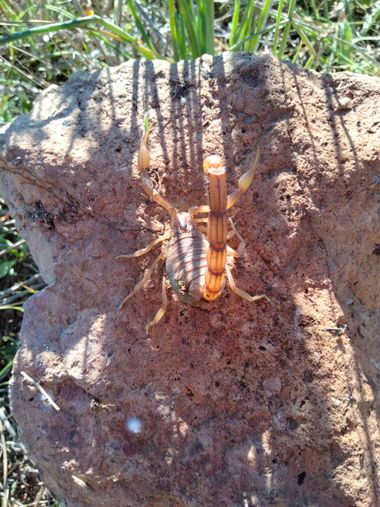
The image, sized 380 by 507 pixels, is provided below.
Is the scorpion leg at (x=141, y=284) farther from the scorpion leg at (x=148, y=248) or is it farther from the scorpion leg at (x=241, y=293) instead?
the scorpion leg at (x=241, y=293)

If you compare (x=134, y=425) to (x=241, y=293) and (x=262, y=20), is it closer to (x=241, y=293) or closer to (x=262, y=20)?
(x=241, y=293)

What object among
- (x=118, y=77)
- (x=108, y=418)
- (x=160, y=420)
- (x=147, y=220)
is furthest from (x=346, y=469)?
(x=118, y=77)

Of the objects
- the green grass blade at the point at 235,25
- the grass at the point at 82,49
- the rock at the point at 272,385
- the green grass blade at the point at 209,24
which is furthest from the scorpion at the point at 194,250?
the grass at the point at 82,49

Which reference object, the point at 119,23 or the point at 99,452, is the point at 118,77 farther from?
the point at 99,452

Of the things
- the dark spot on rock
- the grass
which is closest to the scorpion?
the dark spot on rock

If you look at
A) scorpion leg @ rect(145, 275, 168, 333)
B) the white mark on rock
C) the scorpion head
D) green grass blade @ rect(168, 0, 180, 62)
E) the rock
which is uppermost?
green grass blade @ rect(168, 0, 180, 62)

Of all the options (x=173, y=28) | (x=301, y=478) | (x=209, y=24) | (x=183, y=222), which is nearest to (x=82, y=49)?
(x=173, y=28)

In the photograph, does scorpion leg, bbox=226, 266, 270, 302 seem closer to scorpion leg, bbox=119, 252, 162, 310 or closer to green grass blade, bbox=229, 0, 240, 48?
scorpion leg, bbox=119, 252, 162, 310

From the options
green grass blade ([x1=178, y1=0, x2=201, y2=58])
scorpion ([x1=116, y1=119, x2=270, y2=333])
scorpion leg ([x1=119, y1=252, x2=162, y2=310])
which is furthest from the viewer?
green grass blade ([x1=178, y1=0, x2=201, y2=58])
